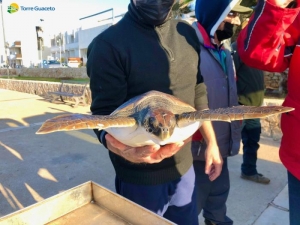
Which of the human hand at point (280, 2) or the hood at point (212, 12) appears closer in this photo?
the human hand at point (280, 2)

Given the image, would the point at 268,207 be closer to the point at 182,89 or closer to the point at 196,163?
the point at 196,163

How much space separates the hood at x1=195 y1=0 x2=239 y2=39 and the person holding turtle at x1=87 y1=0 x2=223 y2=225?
12.7 inches

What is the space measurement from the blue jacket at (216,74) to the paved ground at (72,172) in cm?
95

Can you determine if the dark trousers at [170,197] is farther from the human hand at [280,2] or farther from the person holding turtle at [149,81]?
the human hand at [280,2]

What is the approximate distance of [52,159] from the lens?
150 inches

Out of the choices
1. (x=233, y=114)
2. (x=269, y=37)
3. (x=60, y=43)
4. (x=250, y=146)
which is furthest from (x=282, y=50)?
(x=60, y=43)

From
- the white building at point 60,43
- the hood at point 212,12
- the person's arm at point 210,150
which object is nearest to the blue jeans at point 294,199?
the person's arm at point 210,150

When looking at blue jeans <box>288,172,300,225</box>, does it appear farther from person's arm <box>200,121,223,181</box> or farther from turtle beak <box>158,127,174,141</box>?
turtle beak <box>158,127,174,141</box>

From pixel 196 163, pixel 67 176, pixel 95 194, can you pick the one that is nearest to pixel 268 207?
pixel 196 163

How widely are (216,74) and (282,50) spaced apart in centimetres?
56

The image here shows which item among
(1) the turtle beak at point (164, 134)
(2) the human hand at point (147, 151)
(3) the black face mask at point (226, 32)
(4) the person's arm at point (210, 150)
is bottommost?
(4) the person's arm at point (210, 150)

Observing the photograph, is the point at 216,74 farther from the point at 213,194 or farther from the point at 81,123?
the point at 81,123

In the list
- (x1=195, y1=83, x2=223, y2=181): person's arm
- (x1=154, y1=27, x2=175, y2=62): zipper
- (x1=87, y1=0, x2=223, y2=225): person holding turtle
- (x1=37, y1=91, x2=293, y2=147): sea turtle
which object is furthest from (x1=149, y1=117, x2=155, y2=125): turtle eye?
(x1=195, y1=83, x2=223, y2=181): person's arm

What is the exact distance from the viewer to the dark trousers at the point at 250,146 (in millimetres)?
3053
